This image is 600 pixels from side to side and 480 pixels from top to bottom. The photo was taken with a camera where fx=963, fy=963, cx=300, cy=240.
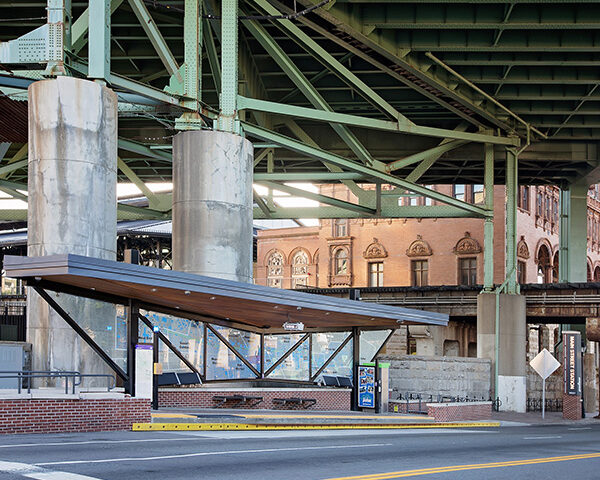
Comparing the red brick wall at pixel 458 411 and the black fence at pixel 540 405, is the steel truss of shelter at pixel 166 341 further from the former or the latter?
the black fence at pixel 540 405

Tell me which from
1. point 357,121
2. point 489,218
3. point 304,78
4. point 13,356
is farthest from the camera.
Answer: point 489,218

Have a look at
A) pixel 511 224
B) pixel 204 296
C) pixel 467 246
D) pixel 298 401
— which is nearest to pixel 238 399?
pixel 298 401

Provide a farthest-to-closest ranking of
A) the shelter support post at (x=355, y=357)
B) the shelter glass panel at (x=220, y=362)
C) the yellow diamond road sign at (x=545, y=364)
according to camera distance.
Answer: the yellow diamond road sign at (x=545, y=364), the shelter support post at (x=355, y=357), the shelter glass panel at (x=220, y=362)

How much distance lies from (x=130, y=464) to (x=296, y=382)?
19.4 meters

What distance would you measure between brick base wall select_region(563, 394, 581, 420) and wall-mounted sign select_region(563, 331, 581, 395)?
39cm

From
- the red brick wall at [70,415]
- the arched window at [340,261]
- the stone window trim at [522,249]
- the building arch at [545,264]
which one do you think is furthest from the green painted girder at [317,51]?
the building arch at [545,264]

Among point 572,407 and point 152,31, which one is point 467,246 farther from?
point 152,31

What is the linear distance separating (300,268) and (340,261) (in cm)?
511

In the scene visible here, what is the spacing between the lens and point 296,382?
33719mm

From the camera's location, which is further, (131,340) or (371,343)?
(371,343)

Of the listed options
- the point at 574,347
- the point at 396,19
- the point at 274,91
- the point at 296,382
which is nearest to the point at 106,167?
the point at 296,382

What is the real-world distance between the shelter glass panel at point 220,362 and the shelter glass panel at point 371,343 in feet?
22.5

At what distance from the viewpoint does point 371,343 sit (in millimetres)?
36281

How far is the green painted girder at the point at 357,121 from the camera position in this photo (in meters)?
33.9
